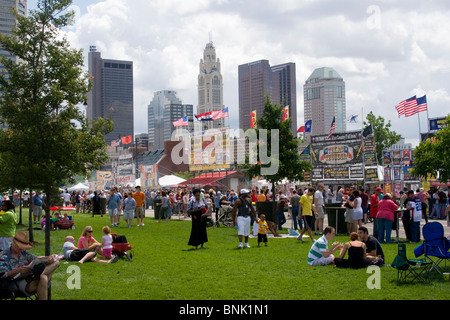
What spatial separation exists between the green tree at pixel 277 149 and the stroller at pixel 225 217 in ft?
7.16

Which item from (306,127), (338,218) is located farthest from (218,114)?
(338,218)

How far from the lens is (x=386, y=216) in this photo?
52.0 ft

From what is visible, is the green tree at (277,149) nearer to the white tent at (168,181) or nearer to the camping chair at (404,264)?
the camping chair at (404,264)

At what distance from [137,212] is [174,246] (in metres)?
9.66

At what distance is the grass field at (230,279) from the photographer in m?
8.66

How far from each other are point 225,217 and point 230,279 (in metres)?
14.6

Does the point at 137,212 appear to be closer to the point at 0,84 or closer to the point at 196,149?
the point at 0,84

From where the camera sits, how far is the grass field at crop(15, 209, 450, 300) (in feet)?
28.4

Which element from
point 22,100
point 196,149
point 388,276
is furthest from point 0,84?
point 196,149

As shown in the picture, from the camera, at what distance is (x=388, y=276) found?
10320 millimetres

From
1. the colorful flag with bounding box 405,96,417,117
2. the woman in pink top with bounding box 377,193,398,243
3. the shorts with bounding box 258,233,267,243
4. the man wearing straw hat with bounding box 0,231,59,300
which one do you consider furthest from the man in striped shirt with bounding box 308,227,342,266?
the colorful flag with bounding box 405,96,417,117

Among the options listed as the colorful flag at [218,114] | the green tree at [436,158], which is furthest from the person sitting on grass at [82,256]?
the colorful flag at [218,114]

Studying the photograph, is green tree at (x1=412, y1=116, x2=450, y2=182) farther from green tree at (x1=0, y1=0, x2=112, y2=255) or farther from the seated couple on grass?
green tree at (x1=0, y1=0, x2=112, y2=255)

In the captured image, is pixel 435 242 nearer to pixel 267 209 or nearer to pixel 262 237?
pixel 262 237
